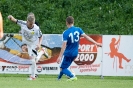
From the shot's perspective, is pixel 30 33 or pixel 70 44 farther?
pixel 30 33

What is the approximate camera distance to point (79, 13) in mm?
27188

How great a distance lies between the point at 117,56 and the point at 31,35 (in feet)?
11.5

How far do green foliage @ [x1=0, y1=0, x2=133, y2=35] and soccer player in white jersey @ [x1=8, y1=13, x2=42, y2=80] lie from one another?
649 centimetres

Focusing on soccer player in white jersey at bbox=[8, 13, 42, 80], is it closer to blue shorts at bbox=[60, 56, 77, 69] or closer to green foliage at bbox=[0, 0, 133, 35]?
blue shorts at bbox=[60, 56, 77, 69]

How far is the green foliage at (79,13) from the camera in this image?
26.0m

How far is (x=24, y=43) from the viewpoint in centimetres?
1978

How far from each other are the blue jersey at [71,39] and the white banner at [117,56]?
3.41 metres

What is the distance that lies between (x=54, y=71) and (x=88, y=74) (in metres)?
1.20

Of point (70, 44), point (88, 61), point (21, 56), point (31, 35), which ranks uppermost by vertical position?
point (31, 35)

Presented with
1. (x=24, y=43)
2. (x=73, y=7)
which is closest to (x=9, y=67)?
(x=24, y=43)

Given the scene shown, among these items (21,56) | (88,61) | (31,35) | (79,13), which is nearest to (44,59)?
(21,56)

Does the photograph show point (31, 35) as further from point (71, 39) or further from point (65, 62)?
point (71, 39)

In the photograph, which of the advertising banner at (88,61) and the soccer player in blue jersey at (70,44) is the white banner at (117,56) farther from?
the soccer player in blue jersey at (70,44)

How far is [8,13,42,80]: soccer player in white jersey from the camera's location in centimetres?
1848
